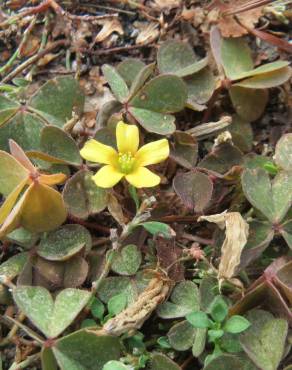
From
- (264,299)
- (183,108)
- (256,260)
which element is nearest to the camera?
(264,299)

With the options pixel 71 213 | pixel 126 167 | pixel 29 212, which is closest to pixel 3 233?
pixel 29 212

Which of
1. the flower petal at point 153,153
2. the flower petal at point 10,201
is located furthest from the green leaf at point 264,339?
the flower petal at point 10,201

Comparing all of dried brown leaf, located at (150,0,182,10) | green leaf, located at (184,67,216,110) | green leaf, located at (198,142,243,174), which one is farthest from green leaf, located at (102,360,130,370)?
dried brown leaf, located at (150,0,182,10)

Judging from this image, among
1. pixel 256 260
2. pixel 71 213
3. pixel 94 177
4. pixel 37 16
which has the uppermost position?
pixel 37 16

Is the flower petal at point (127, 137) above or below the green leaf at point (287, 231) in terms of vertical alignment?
above

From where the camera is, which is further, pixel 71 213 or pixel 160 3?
pixel 160 3

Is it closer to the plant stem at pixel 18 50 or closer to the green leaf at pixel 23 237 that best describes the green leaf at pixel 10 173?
the green leaf at pixel 23 237

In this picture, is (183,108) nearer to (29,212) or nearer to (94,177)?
(94,177)
